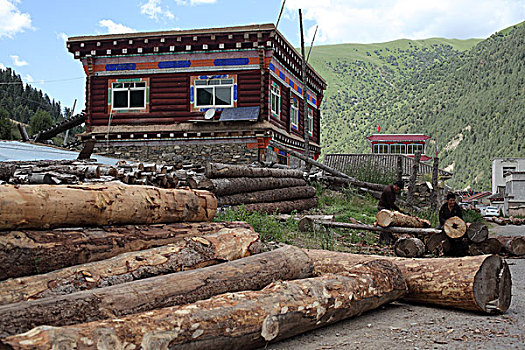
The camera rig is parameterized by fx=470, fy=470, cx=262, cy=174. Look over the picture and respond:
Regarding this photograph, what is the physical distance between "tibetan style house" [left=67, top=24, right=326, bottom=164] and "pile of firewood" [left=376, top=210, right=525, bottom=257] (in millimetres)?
9940

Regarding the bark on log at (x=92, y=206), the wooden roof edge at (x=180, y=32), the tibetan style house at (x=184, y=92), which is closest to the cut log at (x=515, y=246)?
the bark on log at (x=92, y=206)

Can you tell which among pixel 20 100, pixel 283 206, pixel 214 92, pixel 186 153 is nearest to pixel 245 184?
pixel 283 206

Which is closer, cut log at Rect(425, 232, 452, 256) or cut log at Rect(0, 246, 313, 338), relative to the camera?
cut log at Rect(0, 246, 313, 338)

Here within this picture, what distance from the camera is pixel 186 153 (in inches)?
789

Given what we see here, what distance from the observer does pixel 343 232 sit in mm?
10773

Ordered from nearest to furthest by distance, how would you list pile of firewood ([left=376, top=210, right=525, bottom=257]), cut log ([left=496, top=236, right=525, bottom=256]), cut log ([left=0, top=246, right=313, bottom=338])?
cut log ([left=0, top=246, right=313, bottom=338])
pile of firewood ([left=376, top=210, right=525, bottom=257])
cut log ([left=496, top=236, right=525, bottom=256])

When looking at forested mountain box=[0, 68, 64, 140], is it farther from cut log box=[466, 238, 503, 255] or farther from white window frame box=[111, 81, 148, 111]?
cut log box=[466, 238, 503, 255]

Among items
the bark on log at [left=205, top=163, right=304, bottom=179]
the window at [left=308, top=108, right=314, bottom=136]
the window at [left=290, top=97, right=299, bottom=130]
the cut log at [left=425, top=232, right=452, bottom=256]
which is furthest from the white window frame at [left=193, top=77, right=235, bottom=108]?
the cut log at [left=425, top=232, right=452, bottom=256]

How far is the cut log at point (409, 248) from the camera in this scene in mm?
8883

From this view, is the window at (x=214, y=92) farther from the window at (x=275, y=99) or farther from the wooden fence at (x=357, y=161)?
the wooden fence at (x=357, y=161)

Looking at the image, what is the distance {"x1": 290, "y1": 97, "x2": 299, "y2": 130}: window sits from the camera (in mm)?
24581

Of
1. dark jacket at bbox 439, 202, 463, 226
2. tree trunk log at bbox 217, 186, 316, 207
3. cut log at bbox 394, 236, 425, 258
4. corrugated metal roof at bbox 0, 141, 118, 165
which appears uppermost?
corrugated metal roof at bbox 0, 141, 118, 165

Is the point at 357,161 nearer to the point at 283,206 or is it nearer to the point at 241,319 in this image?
the point at 283,206

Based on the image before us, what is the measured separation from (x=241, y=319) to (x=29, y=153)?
11544 mm
